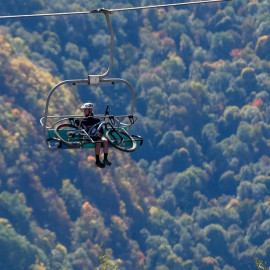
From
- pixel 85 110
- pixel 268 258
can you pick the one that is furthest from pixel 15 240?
pixel 85 110

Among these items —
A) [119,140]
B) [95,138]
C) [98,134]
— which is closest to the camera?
[95,138]

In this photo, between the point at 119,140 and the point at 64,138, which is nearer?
the point at 119,140

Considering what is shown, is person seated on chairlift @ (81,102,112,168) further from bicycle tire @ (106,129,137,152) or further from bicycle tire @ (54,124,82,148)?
bicycle tire @ (54,124,82,148)

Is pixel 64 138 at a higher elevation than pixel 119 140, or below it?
below

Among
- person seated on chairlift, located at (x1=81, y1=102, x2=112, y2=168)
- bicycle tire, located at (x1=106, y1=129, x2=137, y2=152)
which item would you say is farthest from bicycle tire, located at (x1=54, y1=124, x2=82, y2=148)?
bicycle tire, located at (x1=106, y1=129, x2=137, y2=152)

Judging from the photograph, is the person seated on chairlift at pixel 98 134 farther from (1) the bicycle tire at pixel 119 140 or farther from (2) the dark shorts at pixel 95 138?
(1) the bicycle tire at pixel 119 140

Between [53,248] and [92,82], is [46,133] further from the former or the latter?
[53,248]

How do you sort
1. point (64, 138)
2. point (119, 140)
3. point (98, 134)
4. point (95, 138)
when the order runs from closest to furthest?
1. point (95, 138)
2. point (98, 134)
3. point (119, 140)
4. point (64, 138)

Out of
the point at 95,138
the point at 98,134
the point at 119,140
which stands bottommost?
the point at 95,138

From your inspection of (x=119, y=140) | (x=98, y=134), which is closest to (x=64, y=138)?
(x=98, y=134)

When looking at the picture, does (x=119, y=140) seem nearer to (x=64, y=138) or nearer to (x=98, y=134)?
(x=98, y=134)

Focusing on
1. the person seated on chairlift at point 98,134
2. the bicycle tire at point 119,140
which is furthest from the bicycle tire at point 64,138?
the bicycle tire at point 119,140
